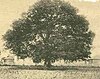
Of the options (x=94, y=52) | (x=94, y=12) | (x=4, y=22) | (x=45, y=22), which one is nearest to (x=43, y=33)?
(x=45, y=22)

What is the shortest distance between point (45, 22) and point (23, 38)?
2924mm

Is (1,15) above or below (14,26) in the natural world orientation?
above

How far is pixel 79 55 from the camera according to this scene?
4203 cm

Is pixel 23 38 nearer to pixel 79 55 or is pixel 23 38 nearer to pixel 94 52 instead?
pixel 79 55

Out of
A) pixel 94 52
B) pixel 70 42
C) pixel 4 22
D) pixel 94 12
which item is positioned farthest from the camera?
pixel 94 12

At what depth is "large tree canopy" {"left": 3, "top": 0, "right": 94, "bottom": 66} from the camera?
41906mm

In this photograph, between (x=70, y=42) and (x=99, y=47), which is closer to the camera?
(x=70, y=42)

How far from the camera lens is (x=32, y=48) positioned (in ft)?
137

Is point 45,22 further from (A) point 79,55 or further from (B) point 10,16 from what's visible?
(B) point 10,16

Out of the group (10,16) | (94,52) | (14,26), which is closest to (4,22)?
(10,16)

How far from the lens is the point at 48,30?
1673 inches

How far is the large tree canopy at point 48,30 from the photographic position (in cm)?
4191

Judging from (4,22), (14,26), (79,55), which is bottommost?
(79,55)

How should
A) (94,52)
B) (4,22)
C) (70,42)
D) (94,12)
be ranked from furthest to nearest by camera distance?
(94,12) < (4,22) < (94,52) < (70,42)
